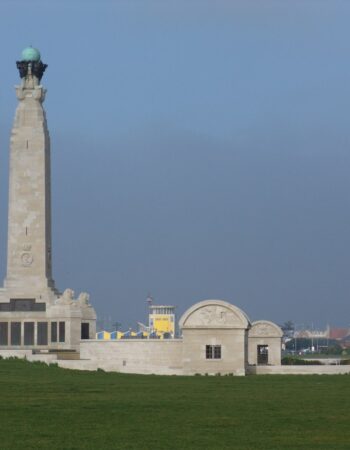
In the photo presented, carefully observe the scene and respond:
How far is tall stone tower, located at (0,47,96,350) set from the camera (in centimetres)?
8056

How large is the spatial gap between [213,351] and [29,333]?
21911mm

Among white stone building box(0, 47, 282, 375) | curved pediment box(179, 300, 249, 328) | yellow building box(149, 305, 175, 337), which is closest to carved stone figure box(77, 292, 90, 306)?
white stone building box(0, 47, 282, 375)

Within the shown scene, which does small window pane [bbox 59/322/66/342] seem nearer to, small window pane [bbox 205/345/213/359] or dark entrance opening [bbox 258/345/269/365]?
dark entrance opening [bbox 258/345/269/365]

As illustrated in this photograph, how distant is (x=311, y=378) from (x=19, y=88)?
1409 inches

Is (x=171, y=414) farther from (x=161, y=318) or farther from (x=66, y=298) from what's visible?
(x=161, y=318)

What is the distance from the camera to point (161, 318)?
134 metres

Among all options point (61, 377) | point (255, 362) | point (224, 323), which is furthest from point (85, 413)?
point (255, 362)

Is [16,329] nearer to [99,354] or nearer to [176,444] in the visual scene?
[99,354]

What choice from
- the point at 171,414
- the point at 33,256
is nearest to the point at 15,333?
the point at 33,256

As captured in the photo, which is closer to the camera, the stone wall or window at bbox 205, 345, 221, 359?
window at bbox 205, 345, 221, 359

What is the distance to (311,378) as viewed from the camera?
180ft

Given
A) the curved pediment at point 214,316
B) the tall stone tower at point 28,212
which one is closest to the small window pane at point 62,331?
the tall stone tower at point 28,212

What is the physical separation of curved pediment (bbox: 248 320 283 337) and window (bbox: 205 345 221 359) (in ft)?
43.1

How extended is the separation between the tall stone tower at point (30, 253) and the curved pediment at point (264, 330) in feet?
37.7
